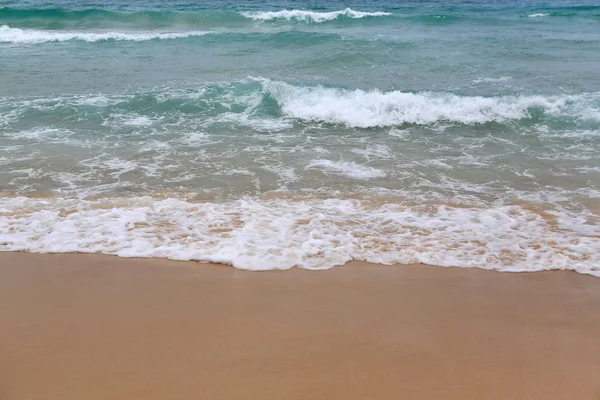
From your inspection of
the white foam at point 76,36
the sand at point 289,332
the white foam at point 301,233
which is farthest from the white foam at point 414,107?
the white foam at point 76,36

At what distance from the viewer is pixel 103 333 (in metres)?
4.55

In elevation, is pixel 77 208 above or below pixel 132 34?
below

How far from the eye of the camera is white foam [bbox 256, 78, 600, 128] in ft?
37.8

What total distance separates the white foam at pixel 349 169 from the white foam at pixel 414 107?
249 centimetres

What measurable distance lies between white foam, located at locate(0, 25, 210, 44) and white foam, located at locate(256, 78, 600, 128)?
1092 centimetres

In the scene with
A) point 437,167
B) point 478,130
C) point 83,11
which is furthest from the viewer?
point 83,11

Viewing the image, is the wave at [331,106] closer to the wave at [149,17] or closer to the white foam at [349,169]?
the white foam at [349,169]

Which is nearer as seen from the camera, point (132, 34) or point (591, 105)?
point (591, 105)

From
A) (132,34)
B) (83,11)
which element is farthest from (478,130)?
(83,11)

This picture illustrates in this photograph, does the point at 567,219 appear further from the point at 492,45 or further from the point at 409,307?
the point at 492,45

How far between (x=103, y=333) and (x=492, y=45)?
18254 mm

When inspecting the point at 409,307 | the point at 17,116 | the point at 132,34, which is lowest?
the point at 409,307

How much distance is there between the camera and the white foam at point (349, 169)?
8372 millimetres

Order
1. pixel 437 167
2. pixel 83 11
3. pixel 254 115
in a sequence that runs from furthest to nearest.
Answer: pixel 83 11, pixel 254 115, pixel 437 167
